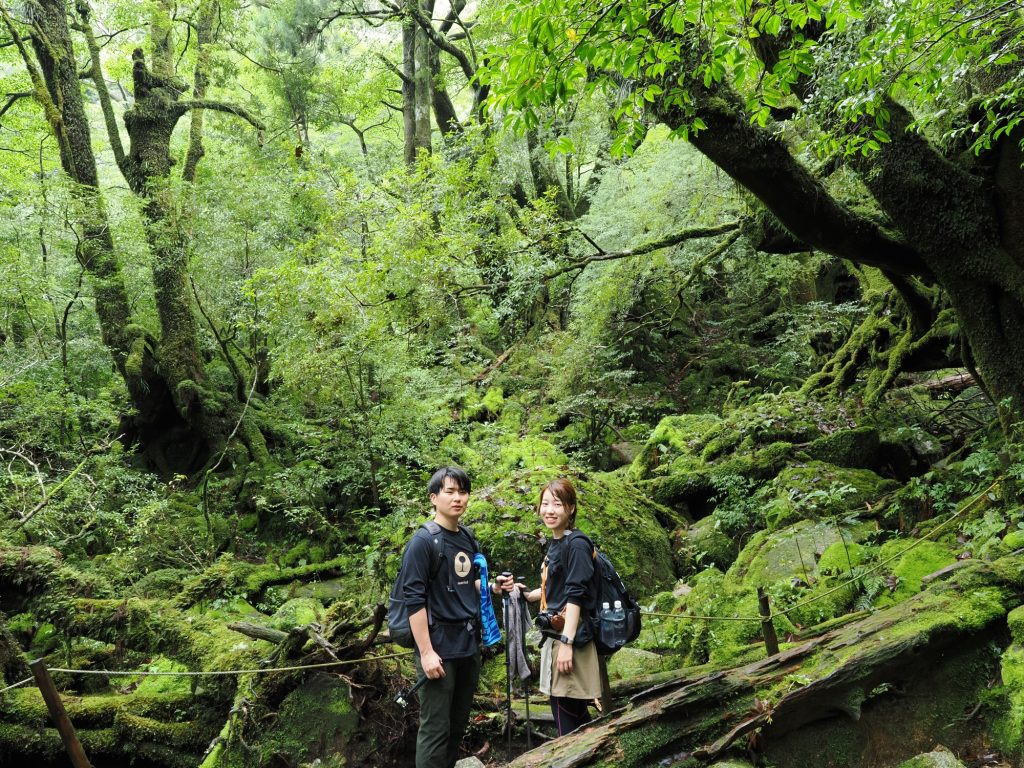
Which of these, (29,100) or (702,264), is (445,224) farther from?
(29,100)

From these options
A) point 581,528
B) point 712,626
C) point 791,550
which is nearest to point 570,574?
point 712,626

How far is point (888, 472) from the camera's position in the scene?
8211 mm

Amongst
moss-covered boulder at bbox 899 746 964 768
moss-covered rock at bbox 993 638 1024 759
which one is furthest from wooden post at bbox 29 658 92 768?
moss-covered rock at bbox 993 638 1024 759

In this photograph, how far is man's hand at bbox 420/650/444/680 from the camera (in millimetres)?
3219

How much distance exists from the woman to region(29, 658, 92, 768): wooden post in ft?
8.46

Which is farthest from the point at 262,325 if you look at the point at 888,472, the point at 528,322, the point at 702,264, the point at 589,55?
the point at 888,472

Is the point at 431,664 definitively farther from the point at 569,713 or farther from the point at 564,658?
the point at 569,713

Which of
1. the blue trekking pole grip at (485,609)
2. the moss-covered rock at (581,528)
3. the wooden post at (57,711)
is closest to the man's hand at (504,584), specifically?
the blue trekking pole grip at (485,609)

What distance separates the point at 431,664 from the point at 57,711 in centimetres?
204

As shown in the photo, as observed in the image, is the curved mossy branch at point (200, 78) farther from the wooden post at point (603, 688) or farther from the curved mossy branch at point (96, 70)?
the wooden post at point (603, 688)

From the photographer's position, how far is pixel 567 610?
3.53 m

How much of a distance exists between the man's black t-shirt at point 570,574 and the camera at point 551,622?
0.09m

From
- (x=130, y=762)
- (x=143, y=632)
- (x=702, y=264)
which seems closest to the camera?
(x=130, y=762)

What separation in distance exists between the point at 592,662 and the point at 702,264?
7882mm
